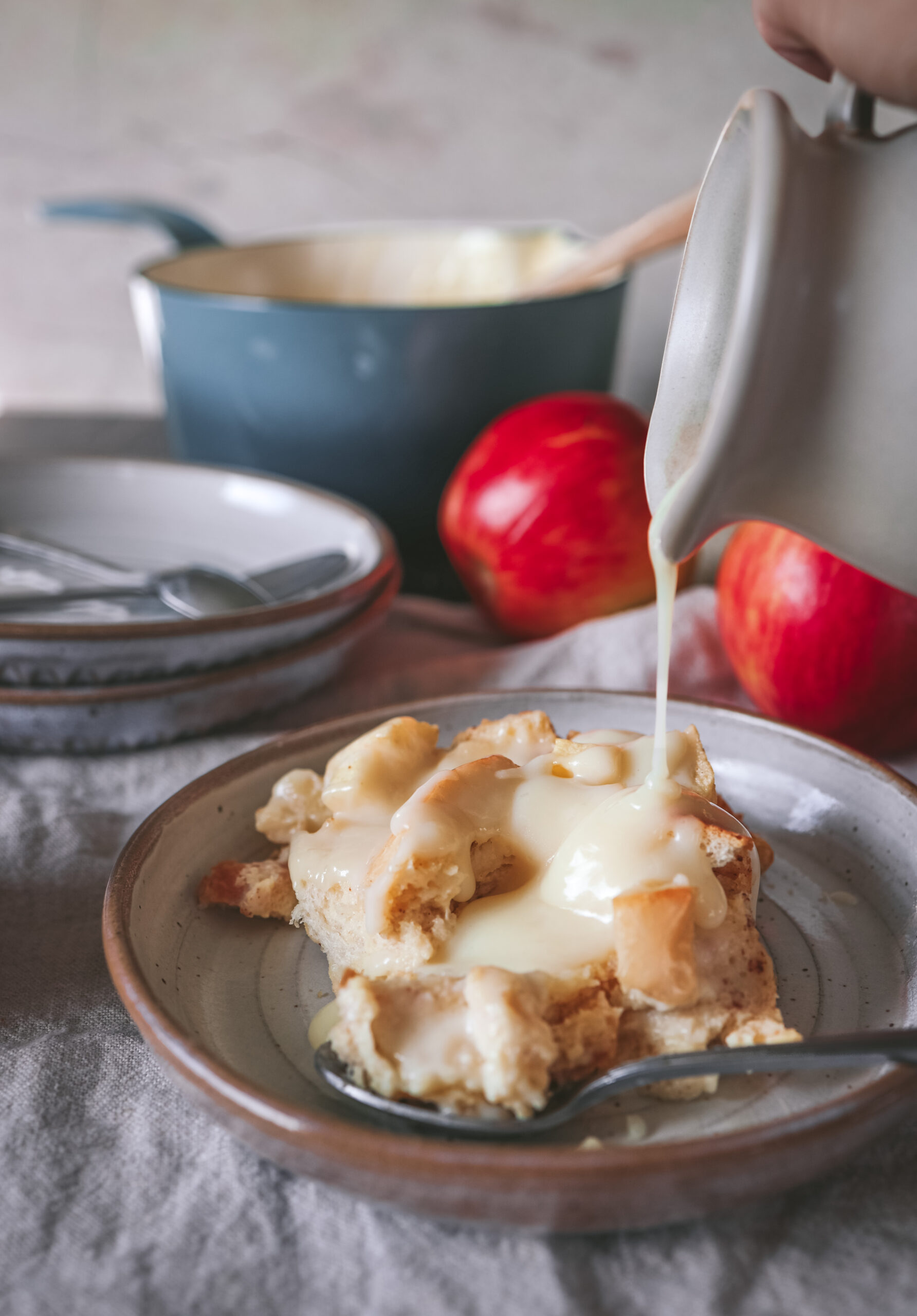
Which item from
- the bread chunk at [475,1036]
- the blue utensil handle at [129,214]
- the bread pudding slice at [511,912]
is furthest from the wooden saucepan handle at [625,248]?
the bread chunk at [475,1036]

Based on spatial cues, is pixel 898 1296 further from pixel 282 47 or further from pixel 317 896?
pixel 282 47

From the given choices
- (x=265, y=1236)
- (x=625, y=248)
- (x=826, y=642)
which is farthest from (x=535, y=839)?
(x=625, y=248)

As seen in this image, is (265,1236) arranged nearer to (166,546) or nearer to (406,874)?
(406,874)

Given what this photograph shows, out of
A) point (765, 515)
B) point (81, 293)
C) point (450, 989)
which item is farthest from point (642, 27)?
point (450, 989)

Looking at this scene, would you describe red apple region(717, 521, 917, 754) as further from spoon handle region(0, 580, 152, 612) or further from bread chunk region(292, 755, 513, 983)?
spoon handle region(0, 580, 152, 612)

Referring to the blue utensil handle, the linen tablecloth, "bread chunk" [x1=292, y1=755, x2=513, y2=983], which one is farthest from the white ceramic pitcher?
the blue utensil handle
